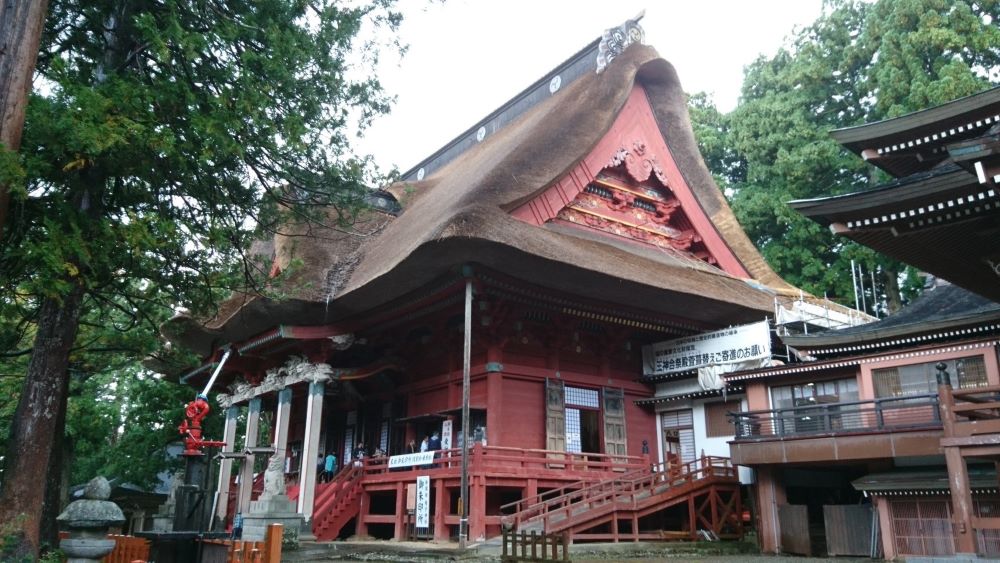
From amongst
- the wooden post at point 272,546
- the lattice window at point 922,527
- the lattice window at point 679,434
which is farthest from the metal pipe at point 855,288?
the wooden post at point 272,546

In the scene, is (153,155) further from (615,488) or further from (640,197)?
(640,197)

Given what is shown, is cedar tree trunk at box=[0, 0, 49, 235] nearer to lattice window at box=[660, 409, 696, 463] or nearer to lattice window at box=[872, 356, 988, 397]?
lattice window at box=[872, 356, 988, 397]

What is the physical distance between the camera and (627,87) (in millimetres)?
17562

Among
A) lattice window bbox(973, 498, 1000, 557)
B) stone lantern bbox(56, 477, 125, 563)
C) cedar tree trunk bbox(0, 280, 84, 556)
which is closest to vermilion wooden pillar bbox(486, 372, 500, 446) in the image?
lattice window bbox(973, 498, 1000, 557)

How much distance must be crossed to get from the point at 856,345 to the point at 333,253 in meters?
10.9

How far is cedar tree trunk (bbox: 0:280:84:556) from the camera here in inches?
273

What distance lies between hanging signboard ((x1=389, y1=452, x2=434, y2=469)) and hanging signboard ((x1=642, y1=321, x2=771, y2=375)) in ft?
19.3

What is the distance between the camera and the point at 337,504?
15.0 meters

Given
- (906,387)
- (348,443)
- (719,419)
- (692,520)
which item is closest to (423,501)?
(692,520)

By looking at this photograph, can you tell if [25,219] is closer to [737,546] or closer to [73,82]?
[73,82]

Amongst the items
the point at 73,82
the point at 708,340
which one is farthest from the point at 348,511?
the point at 73,82

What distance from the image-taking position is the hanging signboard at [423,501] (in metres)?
13.4

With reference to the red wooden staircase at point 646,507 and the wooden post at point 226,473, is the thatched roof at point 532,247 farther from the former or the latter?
the red wooden staircase at point 646,507

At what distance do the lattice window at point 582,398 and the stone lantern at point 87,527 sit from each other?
11194 millimetres
